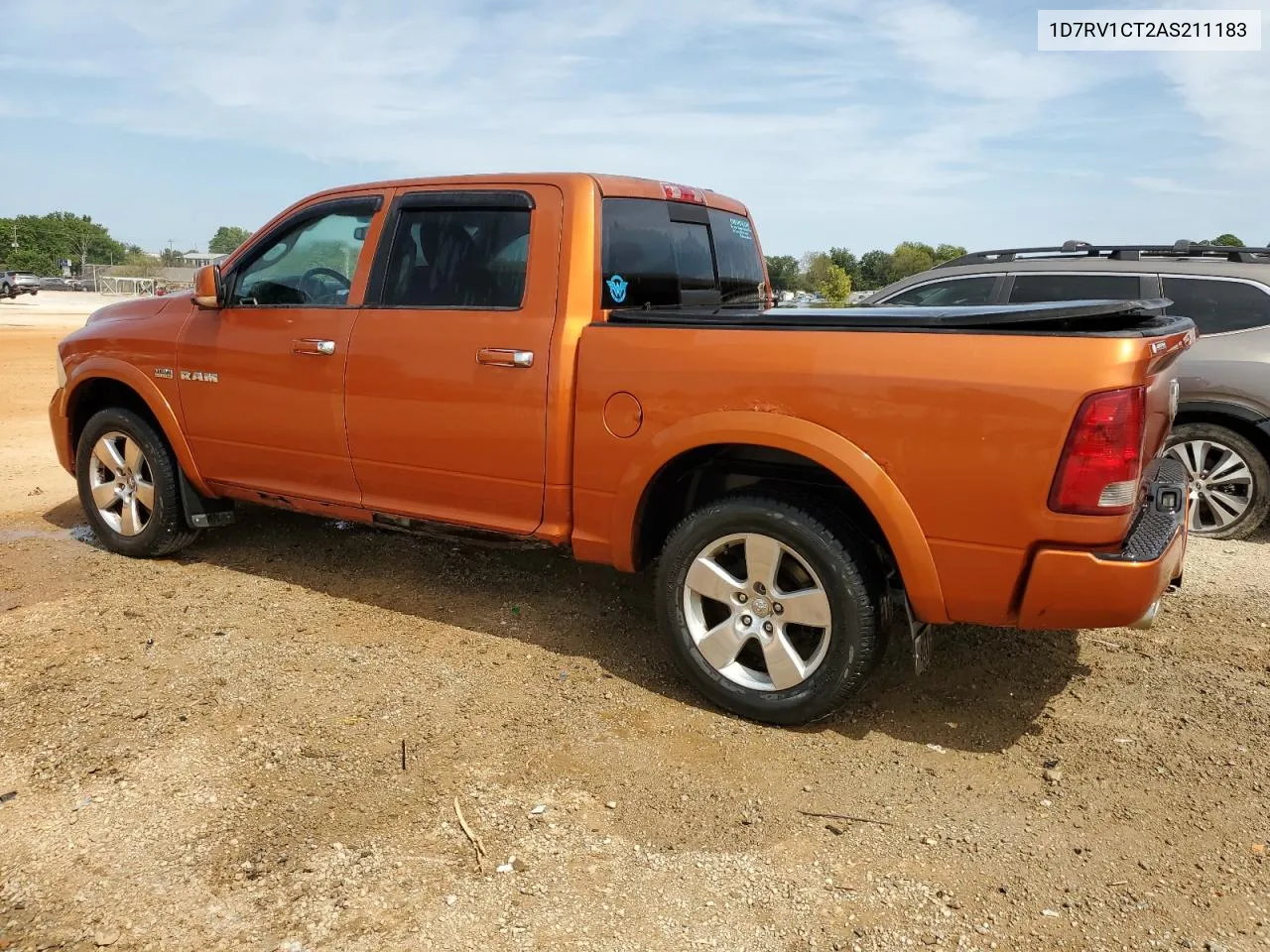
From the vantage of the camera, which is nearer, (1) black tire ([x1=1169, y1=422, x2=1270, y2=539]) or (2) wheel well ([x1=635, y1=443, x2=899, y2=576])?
(2) wheel well ([x1=635, y1=443, x2=899, y2=576])

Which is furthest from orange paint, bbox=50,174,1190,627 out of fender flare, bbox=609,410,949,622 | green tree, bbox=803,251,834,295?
green tree, bbox=803,251,834,295

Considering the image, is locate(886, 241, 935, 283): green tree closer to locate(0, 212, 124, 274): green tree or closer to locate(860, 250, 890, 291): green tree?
locate(860, 250, 890, 291): green tree

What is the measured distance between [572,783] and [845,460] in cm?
138

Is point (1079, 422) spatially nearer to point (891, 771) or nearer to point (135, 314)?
point (891, 771)

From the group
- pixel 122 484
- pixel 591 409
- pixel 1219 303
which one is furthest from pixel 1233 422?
pixel 122 484

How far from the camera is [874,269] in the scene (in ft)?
235

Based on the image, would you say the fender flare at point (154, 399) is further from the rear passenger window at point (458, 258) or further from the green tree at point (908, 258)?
the green tree at point (908, 258)

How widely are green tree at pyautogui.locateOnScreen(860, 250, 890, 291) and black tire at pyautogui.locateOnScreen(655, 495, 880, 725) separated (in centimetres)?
6119

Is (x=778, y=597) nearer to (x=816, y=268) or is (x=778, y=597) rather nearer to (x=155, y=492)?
(x=155, y=492)

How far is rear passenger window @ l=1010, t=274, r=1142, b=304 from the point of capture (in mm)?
6395

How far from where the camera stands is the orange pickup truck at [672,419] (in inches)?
114

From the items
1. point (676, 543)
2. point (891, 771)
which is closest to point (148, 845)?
point (676, 543)

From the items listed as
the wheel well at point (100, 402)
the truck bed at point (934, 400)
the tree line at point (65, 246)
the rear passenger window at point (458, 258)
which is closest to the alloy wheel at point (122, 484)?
the wheel well at point (100, 402)

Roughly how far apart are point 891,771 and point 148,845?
2.32 meters
